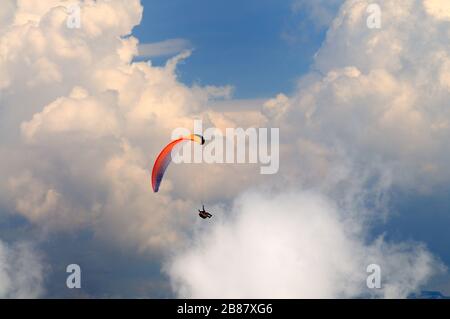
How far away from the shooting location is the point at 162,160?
149m
